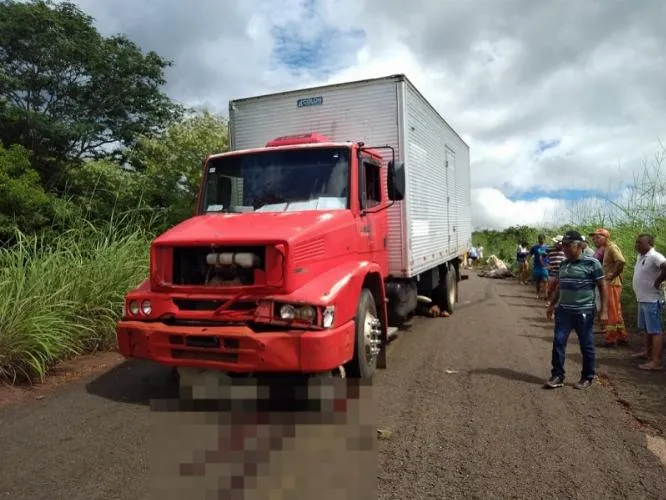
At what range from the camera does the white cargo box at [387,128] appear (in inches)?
264

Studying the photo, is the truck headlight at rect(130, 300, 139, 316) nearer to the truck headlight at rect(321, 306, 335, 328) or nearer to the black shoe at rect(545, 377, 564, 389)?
the truck headlight at rect(321, 306, 335, 328)

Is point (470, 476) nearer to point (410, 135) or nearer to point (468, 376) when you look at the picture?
point (468, 376)

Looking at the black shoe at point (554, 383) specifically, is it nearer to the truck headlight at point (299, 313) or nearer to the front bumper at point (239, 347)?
the front bumper at point (239, 347)

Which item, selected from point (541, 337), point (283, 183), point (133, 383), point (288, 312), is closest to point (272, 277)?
point (288, 312)

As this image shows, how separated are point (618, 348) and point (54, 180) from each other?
508 inches

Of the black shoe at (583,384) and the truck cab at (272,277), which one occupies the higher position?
the truck cab at (272,277)

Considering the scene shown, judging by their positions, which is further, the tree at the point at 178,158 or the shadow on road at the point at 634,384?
the tree at the point at 178,158

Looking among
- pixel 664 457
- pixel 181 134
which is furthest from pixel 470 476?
pixel 181 134

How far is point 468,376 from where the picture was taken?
5766mm

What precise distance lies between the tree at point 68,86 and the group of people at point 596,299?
11.5 meters

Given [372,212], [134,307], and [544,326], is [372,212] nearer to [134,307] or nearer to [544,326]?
[134,307]

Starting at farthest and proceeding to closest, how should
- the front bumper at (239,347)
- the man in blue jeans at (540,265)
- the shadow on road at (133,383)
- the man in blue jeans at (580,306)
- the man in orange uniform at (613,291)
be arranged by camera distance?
the man in blue jeans at (540,265) → the man in orange uniform at (613,291) → the man in blue jeans at (580,306) → the shadow on road at (133,383) → the front bumper at (239,347)

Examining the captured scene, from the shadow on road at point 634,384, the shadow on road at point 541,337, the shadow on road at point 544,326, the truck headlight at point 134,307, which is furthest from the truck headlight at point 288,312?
the shadow on road at point 544,326

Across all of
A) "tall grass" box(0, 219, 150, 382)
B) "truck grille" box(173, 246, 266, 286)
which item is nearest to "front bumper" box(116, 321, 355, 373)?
"truck grille" box(173, 246, 266, 286)
